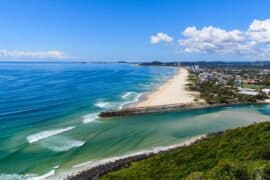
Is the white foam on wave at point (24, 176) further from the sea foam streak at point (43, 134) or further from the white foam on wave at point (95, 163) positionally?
the sea foam streak at point (43, 134)

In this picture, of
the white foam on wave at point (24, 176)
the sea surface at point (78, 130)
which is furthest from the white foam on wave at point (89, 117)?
the white foam on wave at point (24, 176)

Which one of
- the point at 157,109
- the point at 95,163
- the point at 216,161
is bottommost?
the point at 95,163

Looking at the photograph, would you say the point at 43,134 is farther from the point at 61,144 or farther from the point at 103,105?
the point at 103,105

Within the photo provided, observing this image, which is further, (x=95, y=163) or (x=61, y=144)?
(x=61, y=144)

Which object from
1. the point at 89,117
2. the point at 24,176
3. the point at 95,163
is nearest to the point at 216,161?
the point at 95,163

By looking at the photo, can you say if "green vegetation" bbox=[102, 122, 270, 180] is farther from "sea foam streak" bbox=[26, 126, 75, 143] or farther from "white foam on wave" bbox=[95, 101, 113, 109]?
"white foam on wave" bbox=[95, 101, 113, 109]

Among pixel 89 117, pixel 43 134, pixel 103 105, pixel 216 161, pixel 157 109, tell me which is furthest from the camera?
pixel 103 105
